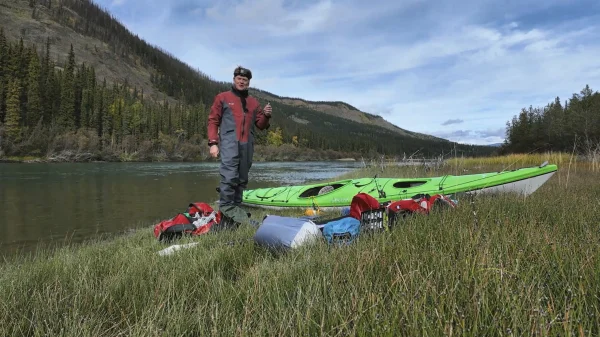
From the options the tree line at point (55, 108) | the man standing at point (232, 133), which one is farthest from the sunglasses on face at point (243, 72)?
the tree line at point (55, 108)

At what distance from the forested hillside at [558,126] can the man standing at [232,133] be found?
33761mm

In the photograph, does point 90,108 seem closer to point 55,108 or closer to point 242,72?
point 55,108

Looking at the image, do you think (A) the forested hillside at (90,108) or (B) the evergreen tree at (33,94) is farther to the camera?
(B) the evergreen tree at (33,94)

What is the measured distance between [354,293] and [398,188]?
516cm

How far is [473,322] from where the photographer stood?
1.16 meters

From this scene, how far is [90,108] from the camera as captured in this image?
67.0m

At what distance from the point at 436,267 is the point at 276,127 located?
365 ft

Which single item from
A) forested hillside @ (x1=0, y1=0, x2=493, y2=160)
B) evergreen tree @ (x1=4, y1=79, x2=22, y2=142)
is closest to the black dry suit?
forested hillside @ (x1=0, y1=0, x2=493, y2=160)

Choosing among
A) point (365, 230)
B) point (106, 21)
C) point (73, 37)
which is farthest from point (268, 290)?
point (106, 21)

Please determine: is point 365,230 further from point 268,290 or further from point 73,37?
point 73,37

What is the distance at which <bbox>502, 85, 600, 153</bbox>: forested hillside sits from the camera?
36562 millimetres

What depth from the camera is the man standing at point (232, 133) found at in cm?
470

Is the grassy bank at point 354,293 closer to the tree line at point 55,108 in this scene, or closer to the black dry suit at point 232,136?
the black dry suit at point 232,136

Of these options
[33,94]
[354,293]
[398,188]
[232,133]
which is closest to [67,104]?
[33,94]
